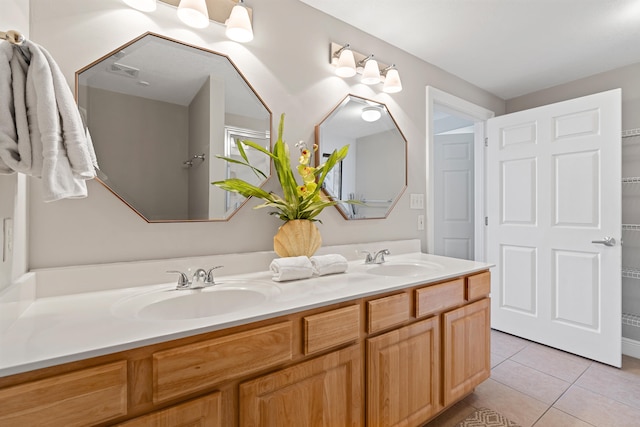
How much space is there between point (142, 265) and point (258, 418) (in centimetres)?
72

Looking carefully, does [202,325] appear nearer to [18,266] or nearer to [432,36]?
[18,266]

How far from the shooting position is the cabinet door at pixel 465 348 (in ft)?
4.90

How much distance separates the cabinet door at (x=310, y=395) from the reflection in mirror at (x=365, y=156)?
94 centimetres

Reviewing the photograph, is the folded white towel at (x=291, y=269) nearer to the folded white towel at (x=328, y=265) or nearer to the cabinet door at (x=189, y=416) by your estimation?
the folded white towel at (x=328, y=265)

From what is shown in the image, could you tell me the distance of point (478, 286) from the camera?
166 centimetres

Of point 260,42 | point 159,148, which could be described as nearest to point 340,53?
point 260,42

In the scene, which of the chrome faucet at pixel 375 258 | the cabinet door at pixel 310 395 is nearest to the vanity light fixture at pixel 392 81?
the chrome faucet at pixel 375 258

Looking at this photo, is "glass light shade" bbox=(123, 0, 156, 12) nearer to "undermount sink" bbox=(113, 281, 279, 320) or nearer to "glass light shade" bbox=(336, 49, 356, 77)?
"glass light shade" bbox=(336, 49, 356, 77)

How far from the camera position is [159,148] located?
4.25ft

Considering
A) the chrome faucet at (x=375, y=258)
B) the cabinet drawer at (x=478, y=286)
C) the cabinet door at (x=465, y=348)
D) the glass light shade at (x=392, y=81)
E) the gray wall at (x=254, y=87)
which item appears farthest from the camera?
the glass light shade at (x=392, y=81)

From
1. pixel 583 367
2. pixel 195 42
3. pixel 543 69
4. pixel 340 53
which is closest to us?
pixel 195 42

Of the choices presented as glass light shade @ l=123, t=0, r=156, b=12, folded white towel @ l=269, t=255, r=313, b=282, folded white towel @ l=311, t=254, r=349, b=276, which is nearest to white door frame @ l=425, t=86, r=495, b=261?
folded white towel @ l=311, t=254, r=349, b=276

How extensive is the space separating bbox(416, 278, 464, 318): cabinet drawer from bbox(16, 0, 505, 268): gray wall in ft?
1.95

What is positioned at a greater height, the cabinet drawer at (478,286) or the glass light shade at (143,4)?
the glass light shade at (143,4)
